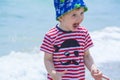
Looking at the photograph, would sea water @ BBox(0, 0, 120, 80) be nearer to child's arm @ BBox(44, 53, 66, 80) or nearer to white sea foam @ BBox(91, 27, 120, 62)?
white sea foam @ BBox(91, 27, 120, 62)

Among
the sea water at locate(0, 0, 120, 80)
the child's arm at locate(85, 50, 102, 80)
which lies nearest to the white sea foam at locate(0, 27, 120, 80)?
the sea water at locate(0, 0, 120, 80)

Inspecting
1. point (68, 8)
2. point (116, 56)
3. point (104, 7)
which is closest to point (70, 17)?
point (68, 8)

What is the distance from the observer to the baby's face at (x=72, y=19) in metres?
3.60

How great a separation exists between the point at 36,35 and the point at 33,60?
5.62 ft

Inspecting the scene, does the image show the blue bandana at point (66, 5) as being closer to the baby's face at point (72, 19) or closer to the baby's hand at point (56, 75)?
the baby's face at point (72, 19)

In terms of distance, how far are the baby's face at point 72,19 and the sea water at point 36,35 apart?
125 inches

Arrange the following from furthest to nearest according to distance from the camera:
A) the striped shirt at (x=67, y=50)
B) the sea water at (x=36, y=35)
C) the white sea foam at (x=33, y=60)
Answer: the sea water at (x=36, y=35) < the white sea foam at (x=33, y=60) < the striped shirt at (x=67, y=50)

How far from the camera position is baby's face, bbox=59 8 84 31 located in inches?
142

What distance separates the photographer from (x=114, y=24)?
11195 millimetres

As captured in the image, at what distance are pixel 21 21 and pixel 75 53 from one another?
8.02 m

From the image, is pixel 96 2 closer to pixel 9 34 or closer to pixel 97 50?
pixel 9 34

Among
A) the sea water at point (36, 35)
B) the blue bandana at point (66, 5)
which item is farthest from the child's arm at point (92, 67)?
the sea water at point (36, 35)

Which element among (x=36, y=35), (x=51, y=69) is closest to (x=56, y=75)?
(x=51, y=69)

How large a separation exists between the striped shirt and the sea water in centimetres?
310
